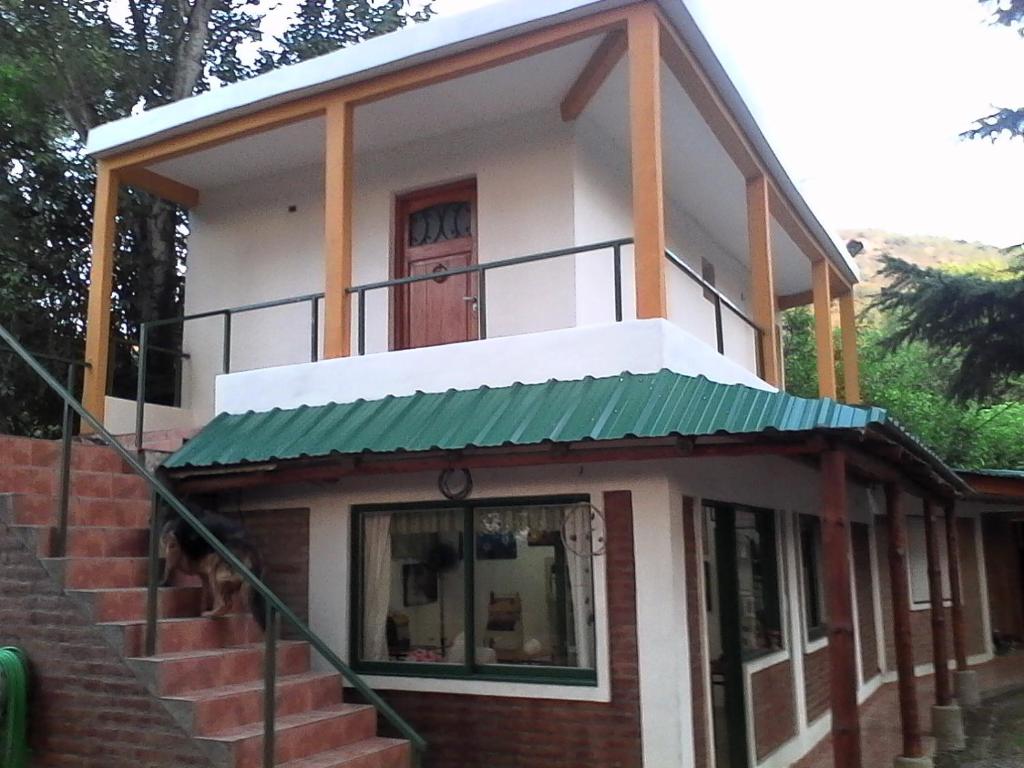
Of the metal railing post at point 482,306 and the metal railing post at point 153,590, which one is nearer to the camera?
the metal railing post at point 153,590

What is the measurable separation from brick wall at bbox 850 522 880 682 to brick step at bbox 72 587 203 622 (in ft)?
26.2

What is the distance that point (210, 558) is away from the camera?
6.39 m

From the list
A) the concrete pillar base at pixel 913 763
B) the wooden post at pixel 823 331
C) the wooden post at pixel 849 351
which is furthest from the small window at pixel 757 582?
the wooden post at pixel 849 351

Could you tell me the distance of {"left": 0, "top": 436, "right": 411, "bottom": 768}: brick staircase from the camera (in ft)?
18.1

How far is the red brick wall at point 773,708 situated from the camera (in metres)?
7.32

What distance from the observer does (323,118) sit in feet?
28.2

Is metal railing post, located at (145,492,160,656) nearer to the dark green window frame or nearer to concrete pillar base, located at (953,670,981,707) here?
the dark green window frame

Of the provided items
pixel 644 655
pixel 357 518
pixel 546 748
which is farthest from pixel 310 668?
pixel 644 655

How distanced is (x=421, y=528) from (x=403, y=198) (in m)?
3.81

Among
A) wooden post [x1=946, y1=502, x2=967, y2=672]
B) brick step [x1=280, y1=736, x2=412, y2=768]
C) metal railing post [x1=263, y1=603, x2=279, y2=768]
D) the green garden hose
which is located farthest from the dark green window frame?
the green garden hose

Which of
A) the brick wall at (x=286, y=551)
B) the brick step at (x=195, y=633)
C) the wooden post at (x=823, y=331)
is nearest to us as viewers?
the brick step at (x=195, y=633)

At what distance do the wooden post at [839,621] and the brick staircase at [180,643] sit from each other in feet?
8.70

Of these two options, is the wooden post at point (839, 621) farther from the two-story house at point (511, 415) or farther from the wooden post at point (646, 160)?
the wooden post at point (646, 160)

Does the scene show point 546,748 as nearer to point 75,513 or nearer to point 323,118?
point 75,513
